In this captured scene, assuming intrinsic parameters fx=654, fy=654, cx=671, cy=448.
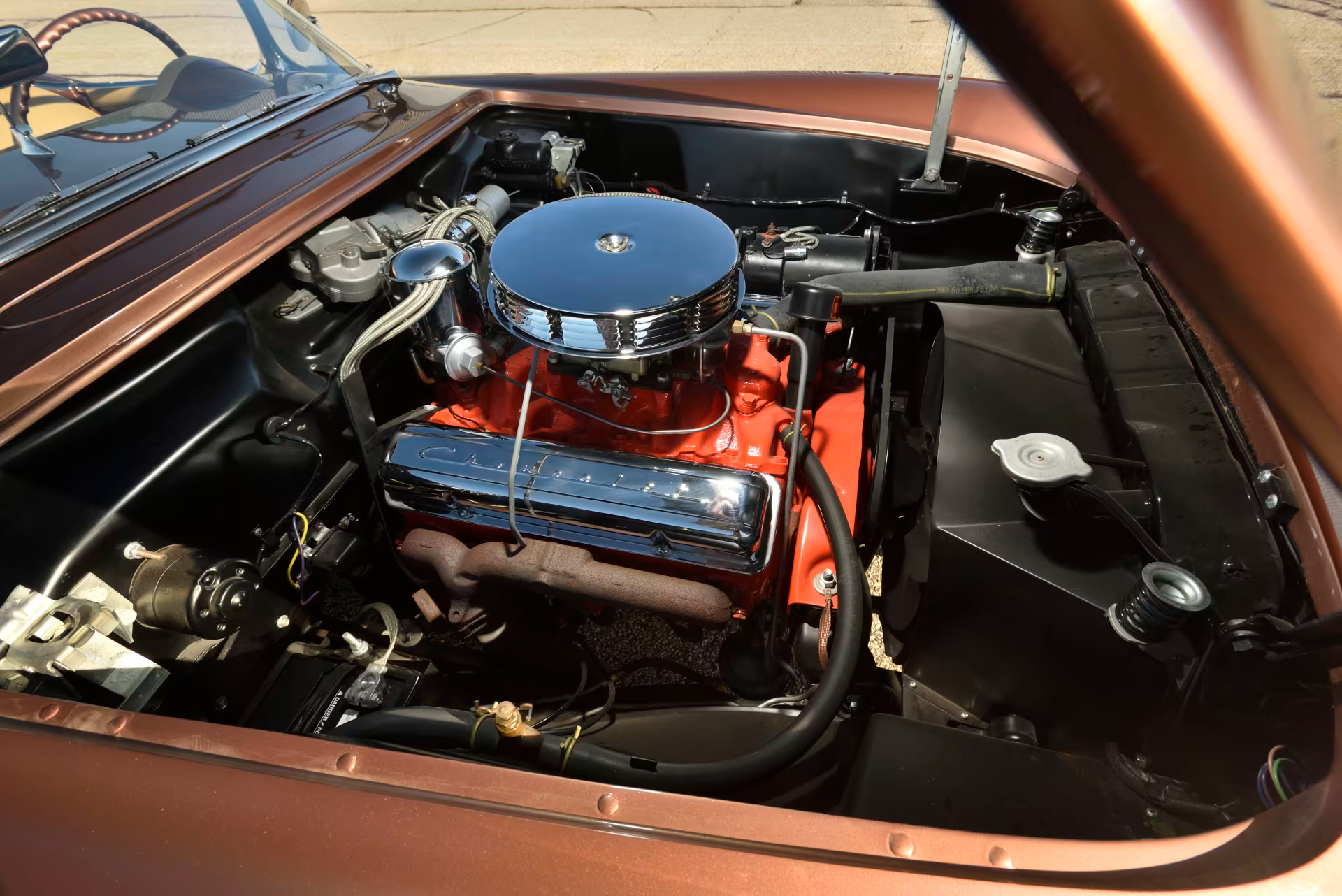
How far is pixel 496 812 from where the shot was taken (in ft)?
2.00

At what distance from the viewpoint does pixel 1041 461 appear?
87 cm

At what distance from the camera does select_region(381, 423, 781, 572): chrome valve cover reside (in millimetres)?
1071

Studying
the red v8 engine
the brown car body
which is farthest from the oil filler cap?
the red v8 engine

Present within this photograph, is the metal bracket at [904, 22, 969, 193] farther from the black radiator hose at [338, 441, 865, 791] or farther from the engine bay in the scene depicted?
the black radiator hose at [338, 441, 865, 791]

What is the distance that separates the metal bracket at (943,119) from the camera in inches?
58.7

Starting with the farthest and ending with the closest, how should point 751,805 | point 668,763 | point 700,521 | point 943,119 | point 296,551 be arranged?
point 943,119 → point 296,551 → point 700,521 → point 668,763 → point 751,805

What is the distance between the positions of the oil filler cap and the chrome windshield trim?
1.63 meters

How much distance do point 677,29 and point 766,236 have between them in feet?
20.3

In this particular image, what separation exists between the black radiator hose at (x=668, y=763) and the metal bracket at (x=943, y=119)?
1.10 metres

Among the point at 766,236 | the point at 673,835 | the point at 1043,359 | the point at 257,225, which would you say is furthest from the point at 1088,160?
the point at 257,225

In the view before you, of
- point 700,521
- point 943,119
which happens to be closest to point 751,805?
point 700,521

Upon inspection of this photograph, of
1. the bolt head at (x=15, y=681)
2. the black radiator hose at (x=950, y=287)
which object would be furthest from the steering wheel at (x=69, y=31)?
the black radiator hose at (x=950, y=287)

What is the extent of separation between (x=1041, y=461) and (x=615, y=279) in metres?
0.70

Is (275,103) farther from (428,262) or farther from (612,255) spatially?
(612,255)
